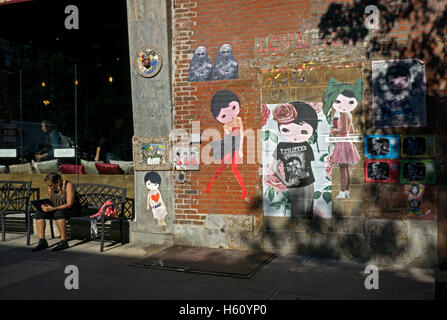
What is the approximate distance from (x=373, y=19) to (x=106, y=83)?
5.34m

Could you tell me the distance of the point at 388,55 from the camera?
19.8 ft

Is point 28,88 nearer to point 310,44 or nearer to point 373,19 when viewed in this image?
point 310,44

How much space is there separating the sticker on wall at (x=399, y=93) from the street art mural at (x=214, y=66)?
7.53 feet

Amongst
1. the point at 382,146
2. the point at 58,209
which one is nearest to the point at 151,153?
the point at 58,209

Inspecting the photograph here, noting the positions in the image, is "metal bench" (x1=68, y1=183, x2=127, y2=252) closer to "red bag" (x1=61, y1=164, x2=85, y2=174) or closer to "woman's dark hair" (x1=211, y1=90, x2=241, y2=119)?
"red bag" (x1=61, y1=164, x2=85, y2=174)

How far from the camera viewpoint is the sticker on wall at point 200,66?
22.8 ft

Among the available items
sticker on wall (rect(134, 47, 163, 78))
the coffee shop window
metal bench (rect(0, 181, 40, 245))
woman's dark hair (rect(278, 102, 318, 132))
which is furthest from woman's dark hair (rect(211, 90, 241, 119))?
metal bench (rect(0, 181, 40, 245))

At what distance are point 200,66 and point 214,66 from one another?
0.26 metres

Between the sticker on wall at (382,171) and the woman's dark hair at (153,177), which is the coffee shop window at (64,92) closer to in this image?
the woman's dark hair at (153,177)

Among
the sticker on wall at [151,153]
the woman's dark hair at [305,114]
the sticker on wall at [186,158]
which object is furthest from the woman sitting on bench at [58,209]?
the woman's dark hair at [305,114]

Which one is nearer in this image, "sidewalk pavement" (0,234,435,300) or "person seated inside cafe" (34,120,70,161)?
"sidewalk pavement" (0,234,435,300)

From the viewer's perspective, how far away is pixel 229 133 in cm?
685

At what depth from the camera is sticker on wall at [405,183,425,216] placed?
19.3 ft

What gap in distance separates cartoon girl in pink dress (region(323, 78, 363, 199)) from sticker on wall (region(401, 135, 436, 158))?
691 mm
